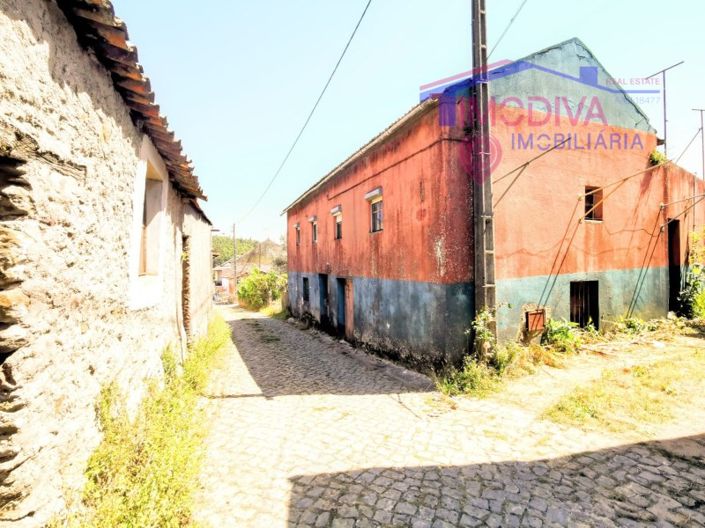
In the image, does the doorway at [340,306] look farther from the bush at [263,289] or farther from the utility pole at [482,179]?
the bush at [263,289]

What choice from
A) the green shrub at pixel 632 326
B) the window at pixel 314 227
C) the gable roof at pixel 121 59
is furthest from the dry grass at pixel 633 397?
the window at pixel 314 227

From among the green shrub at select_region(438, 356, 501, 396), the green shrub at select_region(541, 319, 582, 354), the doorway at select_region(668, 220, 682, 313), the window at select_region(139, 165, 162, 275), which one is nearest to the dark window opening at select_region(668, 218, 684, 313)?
the doorway at select_region(668, 220, 682, 313)

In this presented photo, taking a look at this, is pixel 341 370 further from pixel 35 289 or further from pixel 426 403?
pixel 35 289

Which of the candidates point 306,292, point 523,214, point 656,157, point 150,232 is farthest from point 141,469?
point 656,157

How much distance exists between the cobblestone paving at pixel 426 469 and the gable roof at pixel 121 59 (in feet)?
13.3

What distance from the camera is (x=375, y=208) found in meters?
9.76

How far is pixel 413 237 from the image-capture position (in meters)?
7.89

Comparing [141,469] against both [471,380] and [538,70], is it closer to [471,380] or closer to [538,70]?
[471,380]

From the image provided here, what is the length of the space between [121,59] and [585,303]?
10071 mm

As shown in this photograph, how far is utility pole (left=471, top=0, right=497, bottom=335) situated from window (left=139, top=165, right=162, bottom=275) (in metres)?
5.54

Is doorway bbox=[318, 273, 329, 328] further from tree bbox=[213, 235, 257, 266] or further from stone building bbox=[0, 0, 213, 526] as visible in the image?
tree bbox=[213, 235, 257, 266]

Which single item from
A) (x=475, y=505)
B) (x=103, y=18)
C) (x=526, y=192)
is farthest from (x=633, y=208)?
(x=103, y=18)

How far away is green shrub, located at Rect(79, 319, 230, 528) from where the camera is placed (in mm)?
2623

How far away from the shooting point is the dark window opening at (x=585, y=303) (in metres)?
8.62
